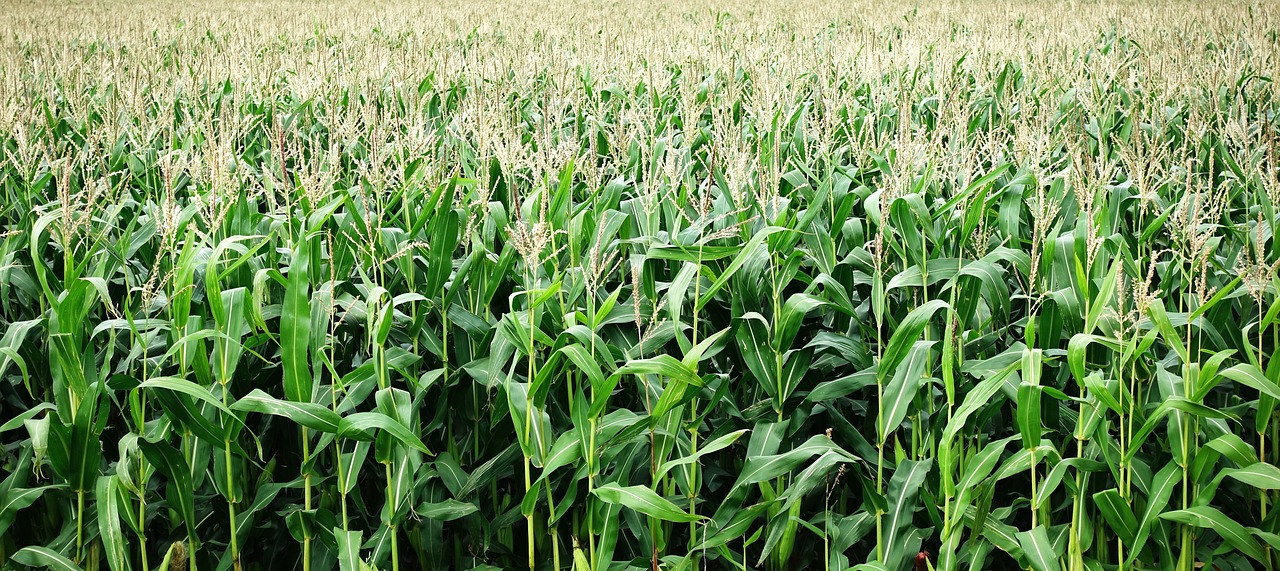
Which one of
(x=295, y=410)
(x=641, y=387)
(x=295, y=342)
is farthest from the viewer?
(x=641, y=387)

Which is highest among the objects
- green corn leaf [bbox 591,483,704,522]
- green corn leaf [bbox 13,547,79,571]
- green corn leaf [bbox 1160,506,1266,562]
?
green corn leaf [bbox 591,483,704,522]

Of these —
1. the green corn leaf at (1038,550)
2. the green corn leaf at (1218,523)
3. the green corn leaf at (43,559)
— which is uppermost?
the green corn leaf at (1218,523)

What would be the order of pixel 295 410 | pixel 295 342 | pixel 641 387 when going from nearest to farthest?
pixel 295 410 → pixel 295 342 → pixel 641 387

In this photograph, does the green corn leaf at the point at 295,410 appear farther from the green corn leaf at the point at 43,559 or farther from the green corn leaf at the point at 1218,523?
the green corn leaf at the point at 1218,523

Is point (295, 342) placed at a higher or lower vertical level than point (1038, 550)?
higher

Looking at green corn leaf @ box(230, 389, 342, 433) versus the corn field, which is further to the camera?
the corn field

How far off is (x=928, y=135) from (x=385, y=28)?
971 cm

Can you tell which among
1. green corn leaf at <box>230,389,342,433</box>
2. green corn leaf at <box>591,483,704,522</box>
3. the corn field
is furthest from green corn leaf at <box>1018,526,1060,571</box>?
green corn leaf at <box>230,389,342,433</box>

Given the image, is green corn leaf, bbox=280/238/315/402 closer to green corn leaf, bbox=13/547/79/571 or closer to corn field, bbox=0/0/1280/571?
corn field, bbox=0/0/1280/571

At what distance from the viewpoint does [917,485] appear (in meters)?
2.32

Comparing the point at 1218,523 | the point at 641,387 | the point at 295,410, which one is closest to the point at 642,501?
the point at 641,387

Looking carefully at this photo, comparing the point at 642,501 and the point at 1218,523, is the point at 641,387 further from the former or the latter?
the point at 1218,523

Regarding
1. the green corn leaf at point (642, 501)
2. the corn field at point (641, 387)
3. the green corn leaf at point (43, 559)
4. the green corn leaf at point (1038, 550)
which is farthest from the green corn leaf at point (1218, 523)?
the green corn leaf at point (43, 559)

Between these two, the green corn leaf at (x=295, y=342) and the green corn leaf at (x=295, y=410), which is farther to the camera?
the green corn leaf at (x=295, y=342)
